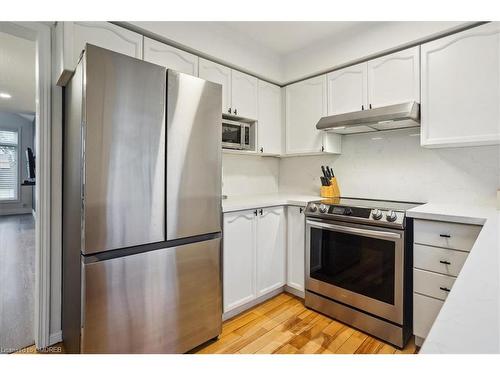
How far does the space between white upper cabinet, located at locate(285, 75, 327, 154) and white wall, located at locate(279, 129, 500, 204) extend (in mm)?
282

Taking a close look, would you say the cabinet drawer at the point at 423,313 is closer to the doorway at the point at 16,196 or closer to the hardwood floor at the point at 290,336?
the hardwood floor at the point at 290,336

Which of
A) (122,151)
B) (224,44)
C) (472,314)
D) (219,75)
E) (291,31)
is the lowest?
(472,314)

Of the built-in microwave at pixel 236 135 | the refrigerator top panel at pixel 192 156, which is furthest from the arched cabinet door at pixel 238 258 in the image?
the built-in microwave at pixel 236 135

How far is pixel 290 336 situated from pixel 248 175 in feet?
5.27

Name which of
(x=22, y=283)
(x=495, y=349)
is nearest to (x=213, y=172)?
(x=495, y=349)

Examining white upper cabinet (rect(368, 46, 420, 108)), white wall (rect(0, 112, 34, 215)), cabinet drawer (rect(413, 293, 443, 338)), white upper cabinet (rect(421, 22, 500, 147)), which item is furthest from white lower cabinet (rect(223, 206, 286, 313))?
white wall (rect(0, 112, 34, 215))

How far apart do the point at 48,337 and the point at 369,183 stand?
2.80m

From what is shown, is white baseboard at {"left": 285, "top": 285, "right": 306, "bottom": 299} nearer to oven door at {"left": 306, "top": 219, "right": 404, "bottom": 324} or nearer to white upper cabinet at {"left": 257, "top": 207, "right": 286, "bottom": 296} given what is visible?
white upper cabinet at {"left": 257, "top": 207, "right": 286, "bottom": 296}

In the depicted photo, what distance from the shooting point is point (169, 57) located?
203 cm

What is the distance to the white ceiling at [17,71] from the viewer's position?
271cm

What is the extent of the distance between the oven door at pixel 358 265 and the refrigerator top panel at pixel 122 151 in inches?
52.3

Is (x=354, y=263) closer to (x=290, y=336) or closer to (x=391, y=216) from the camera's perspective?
(x=391, y=216)

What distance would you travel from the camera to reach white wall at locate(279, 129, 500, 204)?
6.57 ft

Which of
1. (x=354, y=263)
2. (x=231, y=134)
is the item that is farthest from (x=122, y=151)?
(x=354, y=263)
